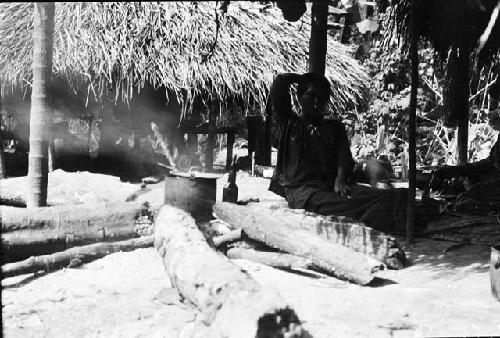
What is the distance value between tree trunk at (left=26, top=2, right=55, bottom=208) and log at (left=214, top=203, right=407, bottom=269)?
74.2 inches

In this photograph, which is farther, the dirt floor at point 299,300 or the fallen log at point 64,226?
the fallen log at point 64,226

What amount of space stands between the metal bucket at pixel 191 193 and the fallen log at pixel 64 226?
10.4 inches

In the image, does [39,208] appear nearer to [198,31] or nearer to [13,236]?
[13,236]

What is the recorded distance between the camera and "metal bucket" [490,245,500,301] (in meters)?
3.13

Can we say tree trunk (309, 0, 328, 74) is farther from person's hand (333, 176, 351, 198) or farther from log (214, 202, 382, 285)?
log (214, 202, 382, 285)

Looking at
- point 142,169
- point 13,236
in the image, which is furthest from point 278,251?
point 142,169

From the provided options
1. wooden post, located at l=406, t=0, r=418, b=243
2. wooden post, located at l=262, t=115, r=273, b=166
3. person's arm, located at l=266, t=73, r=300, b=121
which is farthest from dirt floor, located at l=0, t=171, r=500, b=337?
wooden post, located at l=262, t=115, r=273, b=166

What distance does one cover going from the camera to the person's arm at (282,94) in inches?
214

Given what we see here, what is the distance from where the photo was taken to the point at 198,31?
29.7ft

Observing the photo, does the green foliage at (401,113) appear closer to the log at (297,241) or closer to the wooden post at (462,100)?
the wooden post at (462,100)

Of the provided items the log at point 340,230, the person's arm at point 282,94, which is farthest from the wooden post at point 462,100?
the log at point 340,230

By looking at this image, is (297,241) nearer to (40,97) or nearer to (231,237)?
(231,237)

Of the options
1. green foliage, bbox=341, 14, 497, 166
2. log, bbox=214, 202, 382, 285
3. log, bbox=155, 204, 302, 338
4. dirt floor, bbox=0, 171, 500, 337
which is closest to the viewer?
log, bbox=155, 204, 302, 338

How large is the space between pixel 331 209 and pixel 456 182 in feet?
8.42
